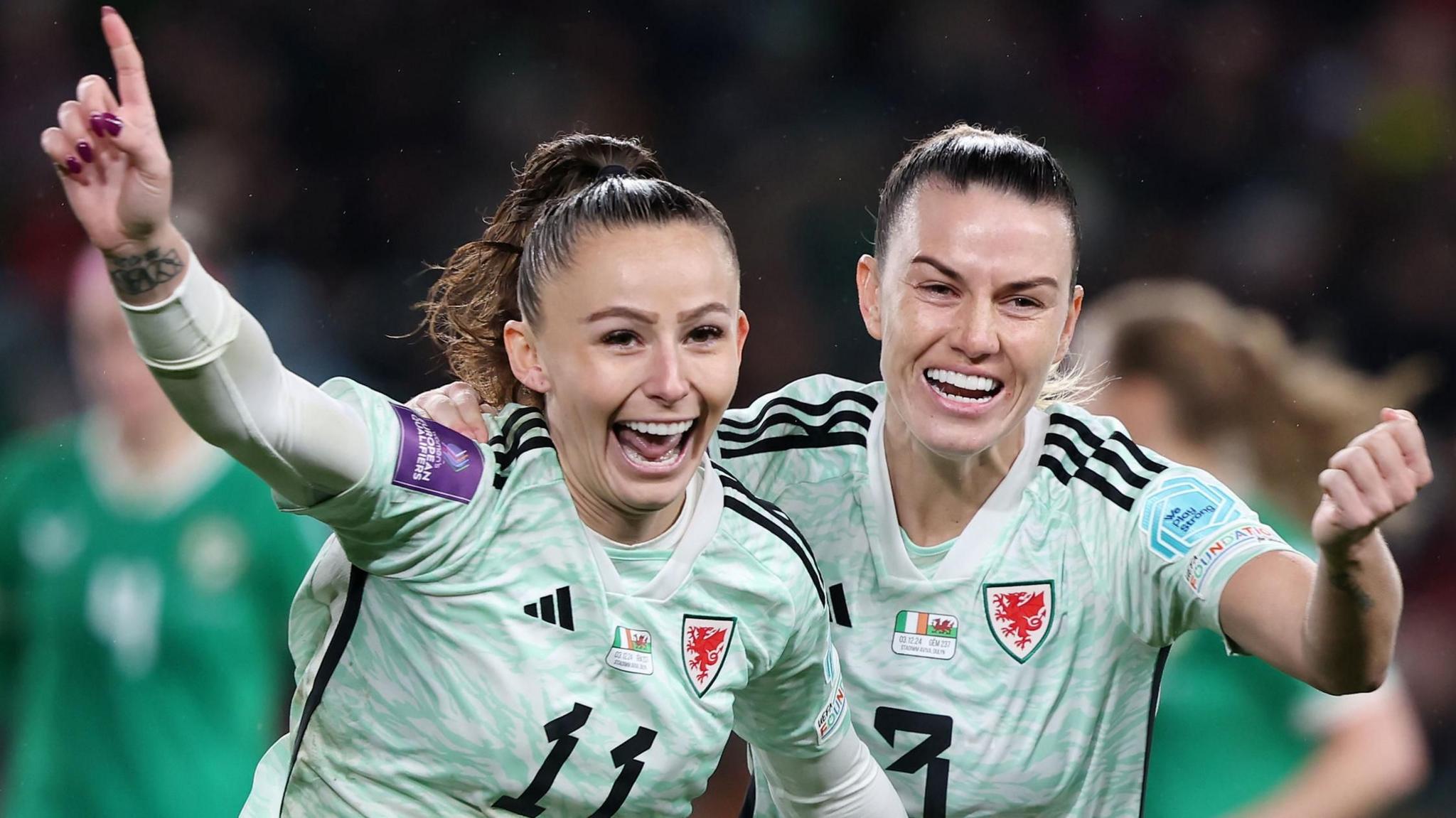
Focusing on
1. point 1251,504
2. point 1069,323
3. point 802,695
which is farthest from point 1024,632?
point 1251,504

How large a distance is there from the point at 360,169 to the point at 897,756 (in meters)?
3.29

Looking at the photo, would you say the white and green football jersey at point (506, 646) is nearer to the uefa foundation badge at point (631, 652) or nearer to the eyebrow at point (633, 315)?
the uefa foundation badge at point (631, 652)

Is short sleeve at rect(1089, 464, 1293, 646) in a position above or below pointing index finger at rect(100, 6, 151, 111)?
above

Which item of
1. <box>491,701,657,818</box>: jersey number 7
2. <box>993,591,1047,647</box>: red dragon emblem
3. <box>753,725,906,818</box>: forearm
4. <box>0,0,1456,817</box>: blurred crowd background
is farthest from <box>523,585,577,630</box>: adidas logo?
<box>0,0,1456,817</box>: blurred crowd background

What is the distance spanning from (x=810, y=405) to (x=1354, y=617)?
3.14 ft

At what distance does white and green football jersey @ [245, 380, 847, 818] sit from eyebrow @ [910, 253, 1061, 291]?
1.58 ft

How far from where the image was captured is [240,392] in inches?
67.1

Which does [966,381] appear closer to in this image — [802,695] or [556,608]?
[802,695]

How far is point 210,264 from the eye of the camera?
4.61 m

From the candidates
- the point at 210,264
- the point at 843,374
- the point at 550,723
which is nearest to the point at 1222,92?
the point at 843,374

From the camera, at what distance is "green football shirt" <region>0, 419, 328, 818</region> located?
3.49m

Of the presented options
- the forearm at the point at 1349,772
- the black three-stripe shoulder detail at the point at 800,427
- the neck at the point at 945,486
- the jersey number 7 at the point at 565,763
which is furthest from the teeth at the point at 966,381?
the forearm at the point at 1349,772

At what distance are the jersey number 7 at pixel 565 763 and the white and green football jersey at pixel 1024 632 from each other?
0.49m

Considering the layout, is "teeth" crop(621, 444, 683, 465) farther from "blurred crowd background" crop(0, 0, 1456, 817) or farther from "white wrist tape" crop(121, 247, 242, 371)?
"blurred crowd background" crop(0, 0, 1456, 817)
